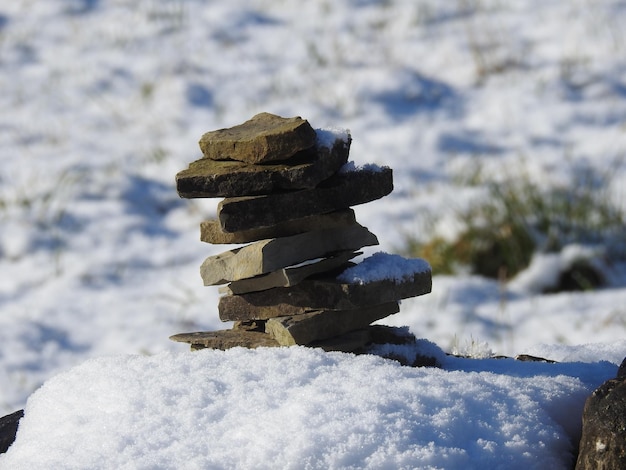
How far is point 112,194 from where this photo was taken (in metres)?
6.55

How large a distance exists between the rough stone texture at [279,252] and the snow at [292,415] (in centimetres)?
26

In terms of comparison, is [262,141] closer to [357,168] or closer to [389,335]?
[357,168]

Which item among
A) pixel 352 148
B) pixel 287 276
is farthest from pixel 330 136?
pixel 352 148

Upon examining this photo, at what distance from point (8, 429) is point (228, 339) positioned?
2.43 ft

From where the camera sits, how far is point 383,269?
2904 millimetres

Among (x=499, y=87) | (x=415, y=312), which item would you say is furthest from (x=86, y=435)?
(x=499, y=87)

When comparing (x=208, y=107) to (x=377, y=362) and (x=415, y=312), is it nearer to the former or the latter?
(x=415, y=312)

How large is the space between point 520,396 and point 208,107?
5.48m

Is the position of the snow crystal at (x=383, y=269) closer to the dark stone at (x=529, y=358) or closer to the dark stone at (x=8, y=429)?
the dark stone at (x=529, y=358)

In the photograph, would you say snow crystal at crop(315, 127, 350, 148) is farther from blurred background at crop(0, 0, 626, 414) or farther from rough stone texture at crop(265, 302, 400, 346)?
blurred background at crop(0, 0, 626, 414)

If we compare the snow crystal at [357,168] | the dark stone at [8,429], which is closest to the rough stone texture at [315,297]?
the snow crystal at [357,168]

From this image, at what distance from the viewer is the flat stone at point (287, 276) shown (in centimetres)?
281

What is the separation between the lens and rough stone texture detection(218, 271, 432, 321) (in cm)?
281

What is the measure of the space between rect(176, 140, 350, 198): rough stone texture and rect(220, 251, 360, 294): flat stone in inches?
10.3
